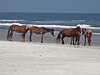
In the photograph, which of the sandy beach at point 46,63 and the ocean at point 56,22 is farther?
the ocean at point 56,22

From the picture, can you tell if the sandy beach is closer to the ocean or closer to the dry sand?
the dry sand

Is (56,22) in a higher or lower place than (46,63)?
higher

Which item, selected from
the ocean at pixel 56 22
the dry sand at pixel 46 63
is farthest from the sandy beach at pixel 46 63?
the ocean at pixel 56 22

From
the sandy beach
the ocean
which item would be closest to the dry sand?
the sandy beach

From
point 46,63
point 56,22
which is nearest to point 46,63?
point 46,63

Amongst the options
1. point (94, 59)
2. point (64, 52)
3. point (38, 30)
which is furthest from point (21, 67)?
point (38, 30)

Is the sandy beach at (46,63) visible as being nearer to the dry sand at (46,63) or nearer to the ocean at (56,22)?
the dry sand at (46,63)

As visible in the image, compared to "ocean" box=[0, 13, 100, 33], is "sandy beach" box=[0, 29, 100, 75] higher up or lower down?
lower down

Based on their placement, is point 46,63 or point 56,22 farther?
point 56,22

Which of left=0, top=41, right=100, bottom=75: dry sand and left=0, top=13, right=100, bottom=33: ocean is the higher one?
left=0, top=13, right=100, bottom=33: ocean

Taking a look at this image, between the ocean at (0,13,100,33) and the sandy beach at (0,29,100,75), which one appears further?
the ocean at (0,13,100,33)

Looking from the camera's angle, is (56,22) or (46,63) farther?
(56,22)

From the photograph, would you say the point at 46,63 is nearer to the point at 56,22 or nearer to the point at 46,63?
the point at 46,63

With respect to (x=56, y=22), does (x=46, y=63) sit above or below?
below
